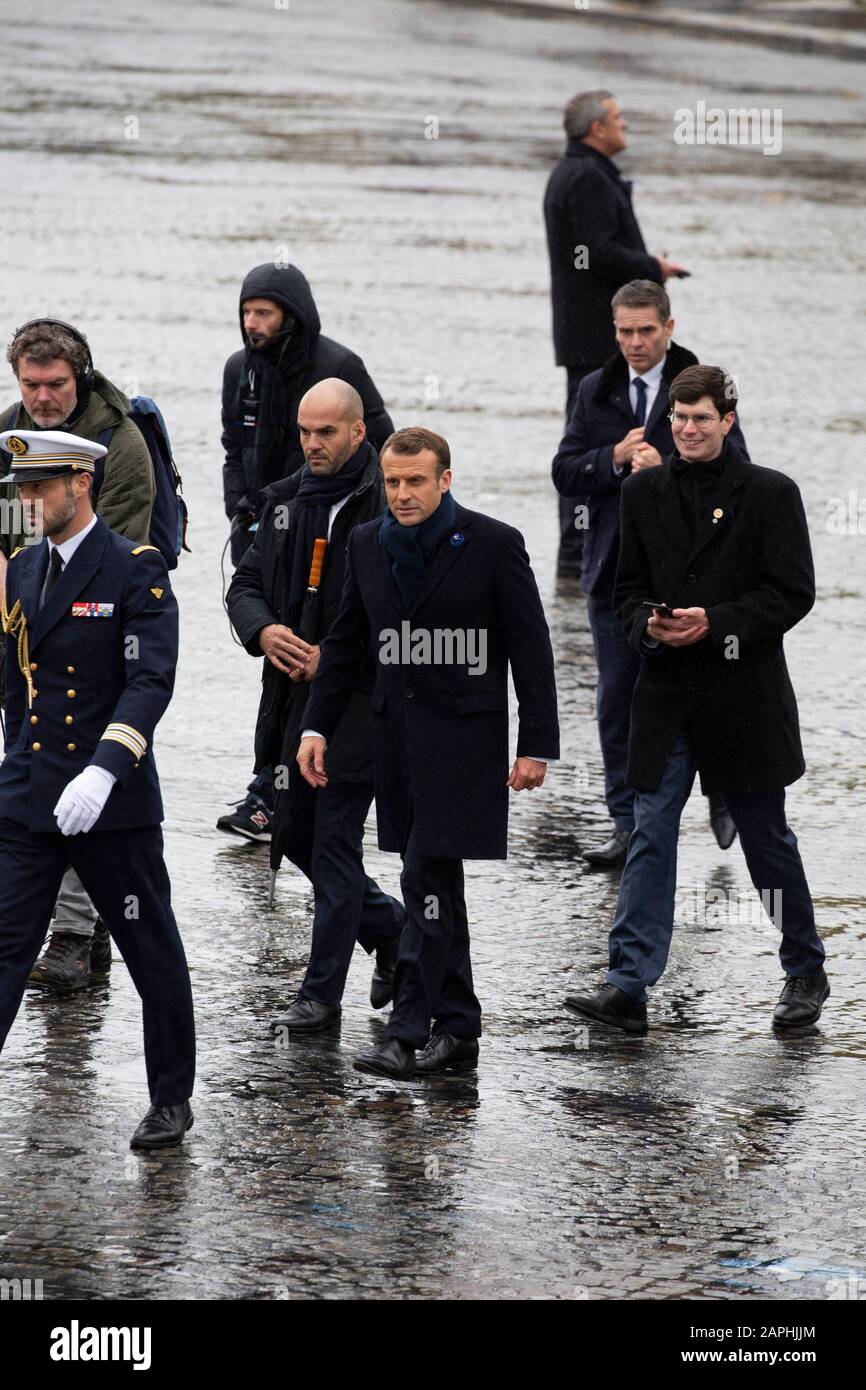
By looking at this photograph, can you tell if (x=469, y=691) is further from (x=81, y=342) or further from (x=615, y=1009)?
(x=81, y=342)

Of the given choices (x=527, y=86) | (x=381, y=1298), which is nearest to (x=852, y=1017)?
(x=381, y=1298)

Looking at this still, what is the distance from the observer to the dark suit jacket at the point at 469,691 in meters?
6.76

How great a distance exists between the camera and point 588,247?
11.7 metres

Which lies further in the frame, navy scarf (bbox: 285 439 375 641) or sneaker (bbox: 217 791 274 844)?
sneaker (bbox: 217 791 274 844)

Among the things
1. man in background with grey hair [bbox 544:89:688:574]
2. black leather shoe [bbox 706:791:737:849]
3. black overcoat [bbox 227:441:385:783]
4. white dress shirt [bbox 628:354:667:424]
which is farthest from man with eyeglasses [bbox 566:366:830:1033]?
man in background with grey hair [bbox 544:89:688:574]

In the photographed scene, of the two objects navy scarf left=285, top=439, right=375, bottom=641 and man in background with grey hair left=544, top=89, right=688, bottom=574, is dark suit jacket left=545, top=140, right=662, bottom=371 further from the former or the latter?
navy scarf left=285, top=439, right=375, bottom=641

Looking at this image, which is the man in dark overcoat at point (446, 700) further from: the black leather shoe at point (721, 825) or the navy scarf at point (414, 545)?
the black leather shoe at point (721, 825)

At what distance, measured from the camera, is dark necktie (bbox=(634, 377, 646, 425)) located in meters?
8.61

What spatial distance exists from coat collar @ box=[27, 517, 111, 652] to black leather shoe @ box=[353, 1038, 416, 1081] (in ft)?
5.02

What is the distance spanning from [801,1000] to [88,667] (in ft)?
8.14

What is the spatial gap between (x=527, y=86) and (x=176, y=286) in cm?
1370

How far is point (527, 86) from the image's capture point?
30.4 metres

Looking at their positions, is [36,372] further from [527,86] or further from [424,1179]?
[527,86]

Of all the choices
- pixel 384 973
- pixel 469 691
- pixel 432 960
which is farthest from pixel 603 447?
pixel 432 960
